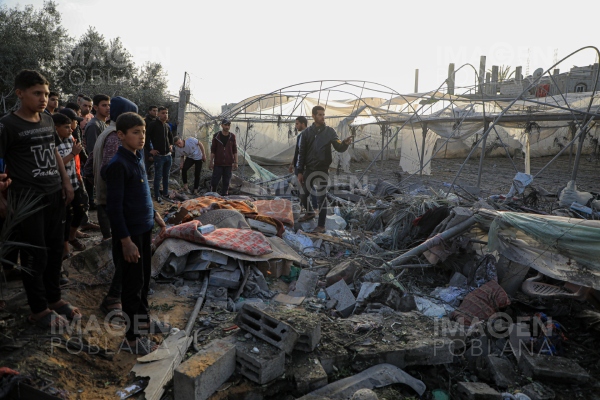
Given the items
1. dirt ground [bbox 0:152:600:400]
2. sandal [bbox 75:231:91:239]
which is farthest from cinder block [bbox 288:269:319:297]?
sandal [bbox 75:231:91:239]

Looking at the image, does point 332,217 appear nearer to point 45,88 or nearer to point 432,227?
point 432,227

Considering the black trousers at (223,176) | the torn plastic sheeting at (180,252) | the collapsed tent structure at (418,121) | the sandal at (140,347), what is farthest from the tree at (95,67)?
the sandal at (140,347)

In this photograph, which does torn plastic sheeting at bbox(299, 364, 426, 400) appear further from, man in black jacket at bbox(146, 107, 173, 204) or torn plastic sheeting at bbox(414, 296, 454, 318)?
man in black jacket at bbox(146, 107, 173, 204)

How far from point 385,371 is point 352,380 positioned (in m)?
0.28

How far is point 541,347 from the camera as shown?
3740 mm

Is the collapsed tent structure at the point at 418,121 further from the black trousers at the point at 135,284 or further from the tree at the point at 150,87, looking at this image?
the black trousers at the point at 135,284

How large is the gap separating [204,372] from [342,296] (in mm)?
2197

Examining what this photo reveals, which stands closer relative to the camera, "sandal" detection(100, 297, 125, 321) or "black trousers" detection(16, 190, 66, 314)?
"black trousers" detection(16, 190, 66, 314)

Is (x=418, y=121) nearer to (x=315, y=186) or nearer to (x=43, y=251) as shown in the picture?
(x=315, y=186)

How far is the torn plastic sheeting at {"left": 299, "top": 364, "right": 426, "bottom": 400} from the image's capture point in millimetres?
2797

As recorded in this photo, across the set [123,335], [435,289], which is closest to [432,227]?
A: [435,289]

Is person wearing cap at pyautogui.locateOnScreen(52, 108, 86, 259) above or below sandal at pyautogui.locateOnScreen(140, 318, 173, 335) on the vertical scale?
above

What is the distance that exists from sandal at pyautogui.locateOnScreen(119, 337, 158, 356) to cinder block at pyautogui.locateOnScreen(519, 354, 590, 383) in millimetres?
3035

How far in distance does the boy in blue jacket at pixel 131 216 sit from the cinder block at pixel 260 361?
75 cm
